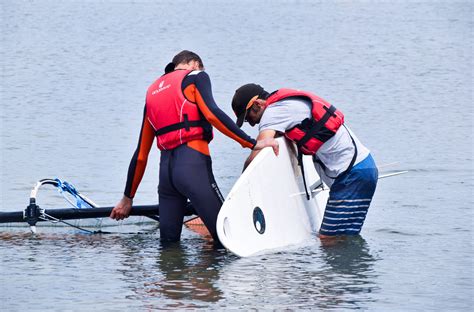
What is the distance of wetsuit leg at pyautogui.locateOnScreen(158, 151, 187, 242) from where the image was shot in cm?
842

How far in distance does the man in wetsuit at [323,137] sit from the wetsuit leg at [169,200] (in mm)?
604

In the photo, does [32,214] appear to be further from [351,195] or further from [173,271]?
[351,195]

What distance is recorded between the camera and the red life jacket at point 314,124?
848 cm

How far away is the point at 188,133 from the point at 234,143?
799cm

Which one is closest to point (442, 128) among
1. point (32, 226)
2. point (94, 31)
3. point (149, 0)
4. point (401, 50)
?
point (32, 226)

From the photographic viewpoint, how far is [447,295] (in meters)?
7.95

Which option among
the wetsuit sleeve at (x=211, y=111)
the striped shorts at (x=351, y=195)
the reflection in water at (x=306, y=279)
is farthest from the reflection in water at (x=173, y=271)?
the wetsuit sleeve at (x=211, y=111)

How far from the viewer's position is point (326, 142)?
858cm

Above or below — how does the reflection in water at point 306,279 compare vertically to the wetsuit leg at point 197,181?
below

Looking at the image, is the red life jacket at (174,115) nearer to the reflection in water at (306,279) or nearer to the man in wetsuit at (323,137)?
the man in wetsuit at (323,137)

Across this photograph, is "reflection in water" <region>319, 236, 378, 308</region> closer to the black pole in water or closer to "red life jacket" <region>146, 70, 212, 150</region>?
"red life jacket" <region>146, 70, 212, 150</region>

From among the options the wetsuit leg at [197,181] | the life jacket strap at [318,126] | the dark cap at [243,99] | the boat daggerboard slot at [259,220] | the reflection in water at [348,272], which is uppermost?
the dark cap at [243,99]

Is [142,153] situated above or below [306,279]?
above

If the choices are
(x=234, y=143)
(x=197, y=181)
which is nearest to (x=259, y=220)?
(x=197, y=181)
